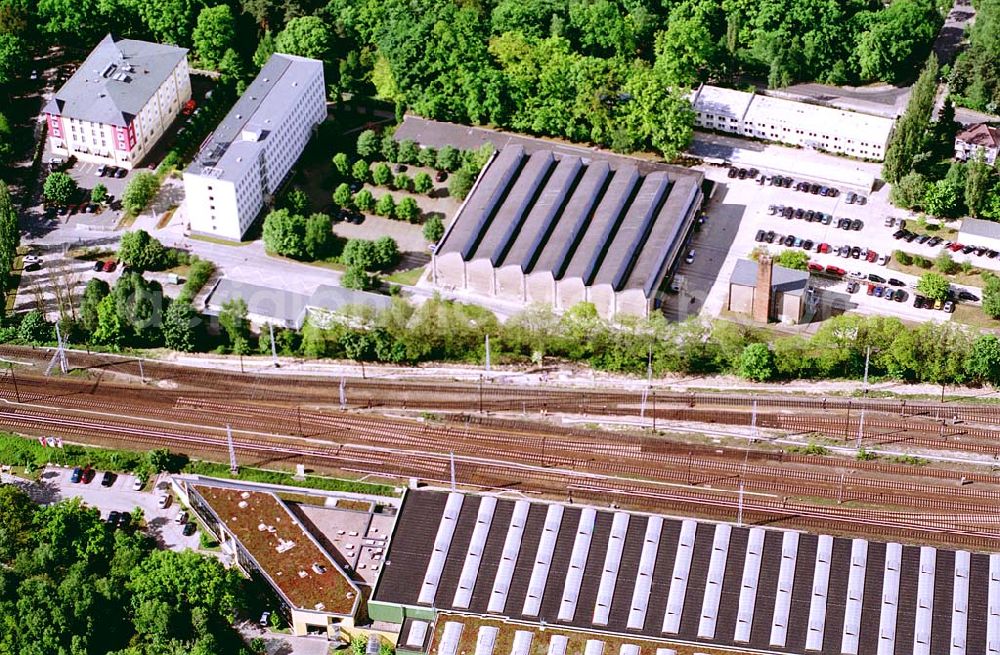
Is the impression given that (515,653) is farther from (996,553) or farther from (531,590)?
(996,553)

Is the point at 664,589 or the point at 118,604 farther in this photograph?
the point at 118,604

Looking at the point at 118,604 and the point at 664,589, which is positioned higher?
the point at 118,604

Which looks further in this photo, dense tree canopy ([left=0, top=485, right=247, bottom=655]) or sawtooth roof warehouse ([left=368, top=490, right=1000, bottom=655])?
dense tree canopy ([left=0, top=485, right=247, bottom=655])

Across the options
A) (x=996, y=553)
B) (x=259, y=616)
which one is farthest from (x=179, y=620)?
(x=996, y=553)

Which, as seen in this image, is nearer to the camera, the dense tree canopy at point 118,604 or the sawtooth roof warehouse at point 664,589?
the sawtooth roof warehouse at point 664,589

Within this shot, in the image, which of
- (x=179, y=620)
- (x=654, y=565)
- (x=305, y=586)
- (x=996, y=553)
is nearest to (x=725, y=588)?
(x=654, y=565)

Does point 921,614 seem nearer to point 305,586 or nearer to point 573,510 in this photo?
point 573,510

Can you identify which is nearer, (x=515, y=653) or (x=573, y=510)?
(x=515, y=653)
